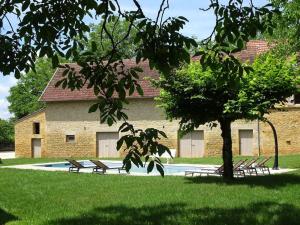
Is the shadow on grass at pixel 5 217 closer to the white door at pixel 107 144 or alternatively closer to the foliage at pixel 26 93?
the white door at pixel 107 144

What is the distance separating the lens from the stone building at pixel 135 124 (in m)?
34.5

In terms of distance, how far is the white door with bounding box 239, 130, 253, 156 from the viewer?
Answer: 35.4 m

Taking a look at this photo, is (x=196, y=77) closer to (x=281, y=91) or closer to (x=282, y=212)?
(x=281, y=91)

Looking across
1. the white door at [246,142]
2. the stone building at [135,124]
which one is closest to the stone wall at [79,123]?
the stone building at [135,124]

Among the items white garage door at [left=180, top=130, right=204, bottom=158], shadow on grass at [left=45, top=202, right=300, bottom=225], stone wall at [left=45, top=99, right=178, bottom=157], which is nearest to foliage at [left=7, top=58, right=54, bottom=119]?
stone wall at [left=45, top=99, right=178, bottom=157]

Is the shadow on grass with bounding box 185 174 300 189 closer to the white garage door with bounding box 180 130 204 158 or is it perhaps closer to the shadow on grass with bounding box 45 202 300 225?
the shadow on grass with bounding box 45 202 300 225

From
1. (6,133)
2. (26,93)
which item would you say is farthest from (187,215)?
(26,93)

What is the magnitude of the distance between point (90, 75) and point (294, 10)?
53.7ft

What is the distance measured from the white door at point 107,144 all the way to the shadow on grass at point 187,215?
90.9ft

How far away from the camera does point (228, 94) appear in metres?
16.3

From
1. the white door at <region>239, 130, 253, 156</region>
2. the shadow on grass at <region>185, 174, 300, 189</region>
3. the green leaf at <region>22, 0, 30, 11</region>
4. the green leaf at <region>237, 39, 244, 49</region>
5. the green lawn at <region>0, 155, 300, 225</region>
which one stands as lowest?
the green lawn at <region>0, 155, 300, 225</region>

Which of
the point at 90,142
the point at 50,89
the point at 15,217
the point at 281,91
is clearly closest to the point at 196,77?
the point at 281,91

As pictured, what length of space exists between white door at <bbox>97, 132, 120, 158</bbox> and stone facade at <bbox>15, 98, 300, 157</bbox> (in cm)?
34

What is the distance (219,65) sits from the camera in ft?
19.2
